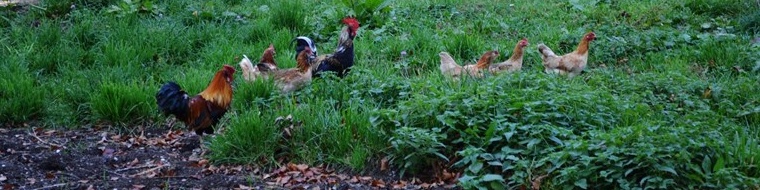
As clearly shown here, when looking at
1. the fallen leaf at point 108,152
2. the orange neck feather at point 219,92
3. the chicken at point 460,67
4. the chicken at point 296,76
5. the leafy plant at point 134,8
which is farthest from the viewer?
the leafy plant at point 134,8

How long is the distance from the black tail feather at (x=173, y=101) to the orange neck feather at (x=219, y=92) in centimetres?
17

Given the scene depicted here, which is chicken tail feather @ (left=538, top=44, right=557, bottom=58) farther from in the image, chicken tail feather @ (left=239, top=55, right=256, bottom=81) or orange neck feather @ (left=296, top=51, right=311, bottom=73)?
chicken tail feather @ (left=239, top=55, right=256, bottom=81)

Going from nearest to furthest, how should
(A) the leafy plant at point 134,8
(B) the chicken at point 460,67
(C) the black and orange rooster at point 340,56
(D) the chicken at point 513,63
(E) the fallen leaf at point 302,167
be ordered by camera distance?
1. (E) the fallen leaf at point 302,167
2. (B) the chicken at point 460,67
3. (D) the chicken at point 513,63
4. (C) the black and orange rooster at point 340,56
5. (A) the leafy plant at point 134,8

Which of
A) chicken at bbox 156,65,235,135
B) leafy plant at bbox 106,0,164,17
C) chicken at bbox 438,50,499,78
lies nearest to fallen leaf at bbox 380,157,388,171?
chicken at bbox 156,65,235,135

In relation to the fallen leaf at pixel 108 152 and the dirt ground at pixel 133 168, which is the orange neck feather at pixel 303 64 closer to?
the dirt ground at pixel 133 168

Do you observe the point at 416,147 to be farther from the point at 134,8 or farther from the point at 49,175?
the point at 134,8

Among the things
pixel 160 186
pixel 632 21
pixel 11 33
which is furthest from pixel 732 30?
pixel 11 33

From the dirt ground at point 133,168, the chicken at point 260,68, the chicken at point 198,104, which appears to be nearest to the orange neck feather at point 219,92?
the chicken at point 198,104

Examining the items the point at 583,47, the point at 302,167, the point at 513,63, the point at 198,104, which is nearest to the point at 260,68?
the point at 198,104

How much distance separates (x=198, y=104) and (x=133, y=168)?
71 centimetres

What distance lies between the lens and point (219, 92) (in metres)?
6.72

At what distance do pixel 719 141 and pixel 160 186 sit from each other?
11.0 feet

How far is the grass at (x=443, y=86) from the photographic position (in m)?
5.03

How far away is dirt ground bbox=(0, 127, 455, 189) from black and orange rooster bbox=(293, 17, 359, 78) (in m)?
1.55
